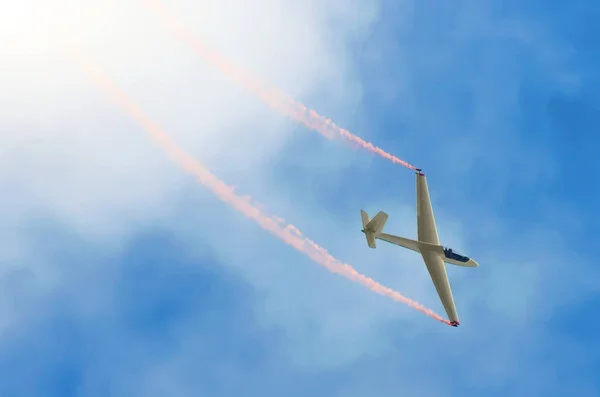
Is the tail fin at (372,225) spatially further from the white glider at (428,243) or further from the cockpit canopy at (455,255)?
the cockpit canopy at (455,255)

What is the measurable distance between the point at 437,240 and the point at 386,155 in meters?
16.2

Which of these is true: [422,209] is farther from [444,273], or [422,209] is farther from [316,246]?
[316,246]

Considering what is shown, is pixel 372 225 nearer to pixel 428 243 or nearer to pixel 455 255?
pixel 428 243

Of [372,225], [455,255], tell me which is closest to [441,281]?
[455,255]

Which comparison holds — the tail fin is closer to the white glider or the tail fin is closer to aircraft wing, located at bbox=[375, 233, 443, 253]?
the white glider

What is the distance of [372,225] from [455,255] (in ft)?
46.6

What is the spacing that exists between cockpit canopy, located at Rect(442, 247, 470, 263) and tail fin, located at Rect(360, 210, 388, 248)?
433 inches

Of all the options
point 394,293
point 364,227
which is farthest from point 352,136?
point 394,293

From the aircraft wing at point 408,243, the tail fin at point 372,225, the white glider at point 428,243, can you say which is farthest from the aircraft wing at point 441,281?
the tail fin at point 372,225

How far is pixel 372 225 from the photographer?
82375 mm

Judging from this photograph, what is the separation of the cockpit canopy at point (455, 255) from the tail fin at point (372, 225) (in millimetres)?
10991

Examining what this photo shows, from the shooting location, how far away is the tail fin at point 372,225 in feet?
267

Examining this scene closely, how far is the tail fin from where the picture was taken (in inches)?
3204

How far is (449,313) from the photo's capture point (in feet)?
265
